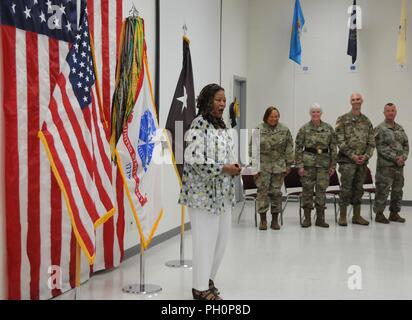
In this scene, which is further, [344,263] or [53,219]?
[344,263]

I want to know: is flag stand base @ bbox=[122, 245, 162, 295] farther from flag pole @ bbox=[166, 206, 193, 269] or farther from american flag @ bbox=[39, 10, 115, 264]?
american flag @ bbox=[39, 10, 115, 264]

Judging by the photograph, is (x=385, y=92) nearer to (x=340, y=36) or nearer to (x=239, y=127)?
(x=340, y=36)

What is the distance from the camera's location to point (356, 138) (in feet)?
26.1

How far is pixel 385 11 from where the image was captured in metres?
10.5

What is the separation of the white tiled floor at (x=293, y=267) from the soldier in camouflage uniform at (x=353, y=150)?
0.53 m

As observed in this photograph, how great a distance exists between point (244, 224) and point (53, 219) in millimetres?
4385

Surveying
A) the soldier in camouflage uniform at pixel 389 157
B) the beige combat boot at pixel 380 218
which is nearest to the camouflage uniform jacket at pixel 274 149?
the soldier in camouflage uniform at pixel 389 157

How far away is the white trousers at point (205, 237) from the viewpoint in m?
4.12

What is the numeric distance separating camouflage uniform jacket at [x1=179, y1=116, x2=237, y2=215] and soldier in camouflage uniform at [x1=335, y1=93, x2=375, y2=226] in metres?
4.17

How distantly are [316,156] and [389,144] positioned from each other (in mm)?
1238

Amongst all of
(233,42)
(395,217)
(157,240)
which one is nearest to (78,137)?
(157,240)

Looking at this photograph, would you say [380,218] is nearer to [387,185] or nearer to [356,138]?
[387,185]

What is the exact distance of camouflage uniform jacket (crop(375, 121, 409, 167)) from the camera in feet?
27.1

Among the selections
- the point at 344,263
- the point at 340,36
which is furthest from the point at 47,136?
the point at 340,36
